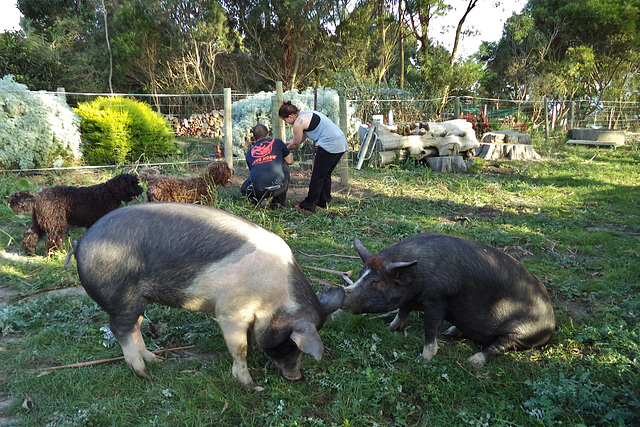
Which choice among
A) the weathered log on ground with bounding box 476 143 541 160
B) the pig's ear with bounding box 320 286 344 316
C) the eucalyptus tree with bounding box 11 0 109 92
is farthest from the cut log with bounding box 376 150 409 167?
the eucalyptus tree with bounding box 11 0 109 92

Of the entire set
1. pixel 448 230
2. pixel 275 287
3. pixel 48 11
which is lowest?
pixel 448 230

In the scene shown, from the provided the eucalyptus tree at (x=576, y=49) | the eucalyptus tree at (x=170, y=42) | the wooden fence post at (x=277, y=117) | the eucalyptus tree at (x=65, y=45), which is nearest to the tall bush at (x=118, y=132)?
the wooden fence post at (x=277, y=117)

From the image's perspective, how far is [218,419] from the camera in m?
2.44

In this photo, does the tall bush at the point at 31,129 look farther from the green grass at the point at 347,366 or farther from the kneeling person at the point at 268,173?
the kneeling person at the point at 268,173

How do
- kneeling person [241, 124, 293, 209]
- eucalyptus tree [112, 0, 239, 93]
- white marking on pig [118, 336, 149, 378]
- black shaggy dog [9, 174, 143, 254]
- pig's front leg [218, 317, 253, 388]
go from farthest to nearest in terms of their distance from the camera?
1. eucalyptus tree [112, 0, 239, 93]
2. kneeling person [241, 124, 293, 209]
3. black shaggy dog [9, 174, 143, 254]
4. white marking on pig [118, 336, 149, 378]
5. pig's front leg [218, 317, 253, 388]

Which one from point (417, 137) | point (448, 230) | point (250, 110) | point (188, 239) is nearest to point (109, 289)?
point (188, 239)

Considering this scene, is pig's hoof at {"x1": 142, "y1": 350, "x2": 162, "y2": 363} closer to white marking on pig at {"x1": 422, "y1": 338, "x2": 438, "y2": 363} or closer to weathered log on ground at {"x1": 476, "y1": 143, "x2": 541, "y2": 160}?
white marking on pig at {"x1": 422, "y1": 338, "x2": 438, "y2": 363}

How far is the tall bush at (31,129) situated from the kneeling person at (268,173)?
444 cm

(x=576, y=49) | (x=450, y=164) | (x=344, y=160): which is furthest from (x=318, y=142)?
(x=576, y=49)

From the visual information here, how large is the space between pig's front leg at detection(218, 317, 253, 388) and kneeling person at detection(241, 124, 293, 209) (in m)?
3.98

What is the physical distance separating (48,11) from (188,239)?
28179 mm

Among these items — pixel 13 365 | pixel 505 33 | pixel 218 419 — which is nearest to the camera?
pixel 218 419

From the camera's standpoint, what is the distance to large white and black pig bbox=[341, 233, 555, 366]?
3.00 meters

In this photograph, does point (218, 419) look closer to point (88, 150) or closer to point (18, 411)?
point (18, 411)
